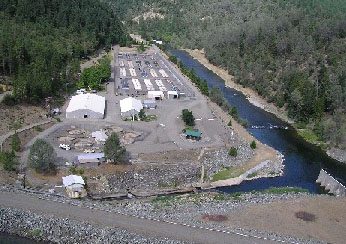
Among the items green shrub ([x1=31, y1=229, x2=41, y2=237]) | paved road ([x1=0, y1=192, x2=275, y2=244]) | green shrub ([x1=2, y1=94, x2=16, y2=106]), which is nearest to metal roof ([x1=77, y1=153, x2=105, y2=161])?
paved road ([x1=0, y1=192, x2=275, y2=244])

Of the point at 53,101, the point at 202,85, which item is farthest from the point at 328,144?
the point at 53,101

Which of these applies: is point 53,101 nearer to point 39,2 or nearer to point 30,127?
point 30,127

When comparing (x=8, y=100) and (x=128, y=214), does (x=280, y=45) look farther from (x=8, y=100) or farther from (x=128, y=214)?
(x=128, y=214)

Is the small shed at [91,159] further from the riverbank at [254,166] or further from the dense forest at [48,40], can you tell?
the dense forest at [48,40]

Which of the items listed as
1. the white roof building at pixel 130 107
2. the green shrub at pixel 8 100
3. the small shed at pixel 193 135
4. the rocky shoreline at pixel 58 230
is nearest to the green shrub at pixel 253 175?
the small shed at pixel 193 135

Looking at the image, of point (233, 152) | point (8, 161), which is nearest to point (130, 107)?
point (233, 152)

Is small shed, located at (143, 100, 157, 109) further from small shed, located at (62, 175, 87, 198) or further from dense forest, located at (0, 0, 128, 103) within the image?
small shed, located at (62, 175, 87, 198)
